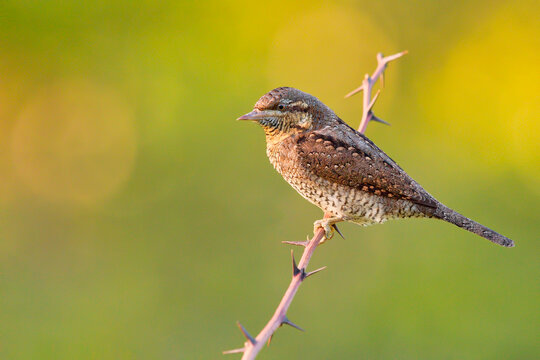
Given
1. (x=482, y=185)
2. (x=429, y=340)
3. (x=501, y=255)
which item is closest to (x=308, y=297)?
(x=429, y=340)

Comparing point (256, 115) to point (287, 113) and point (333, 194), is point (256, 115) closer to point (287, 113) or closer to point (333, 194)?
point (287, 113)

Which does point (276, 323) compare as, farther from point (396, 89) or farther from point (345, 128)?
point (396, 89)

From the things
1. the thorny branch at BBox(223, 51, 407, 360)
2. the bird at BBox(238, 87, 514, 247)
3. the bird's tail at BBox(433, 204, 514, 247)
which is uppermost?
the bird at BBox(238, 87, 514, 247)

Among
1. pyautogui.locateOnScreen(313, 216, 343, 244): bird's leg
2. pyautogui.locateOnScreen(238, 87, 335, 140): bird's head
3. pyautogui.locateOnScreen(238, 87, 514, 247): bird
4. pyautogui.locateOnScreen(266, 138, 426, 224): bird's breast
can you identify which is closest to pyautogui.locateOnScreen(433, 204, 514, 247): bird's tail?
pyautogui.locateOnScreen(238, 87, 514, 247): bird

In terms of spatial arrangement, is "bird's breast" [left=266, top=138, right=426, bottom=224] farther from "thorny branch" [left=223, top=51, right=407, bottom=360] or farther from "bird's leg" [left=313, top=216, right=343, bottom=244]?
"thorny branch" [left=223, top=51, right=407, bottom=360]

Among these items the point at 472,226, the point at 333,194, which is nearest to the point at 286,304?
the point at 333,194

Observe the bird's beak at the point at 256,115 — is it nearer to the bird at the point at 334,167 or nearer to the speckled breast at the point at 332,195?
the bird at the point at 334,167

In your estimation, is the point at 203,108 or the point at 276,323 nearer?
the point at 276,323
